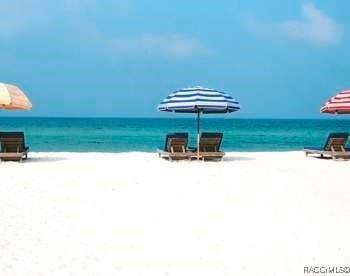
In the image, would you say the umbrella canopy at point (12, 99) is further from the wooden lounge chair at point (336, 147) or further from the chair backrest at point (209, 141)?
the wooden lounge chair at point (336, 147)

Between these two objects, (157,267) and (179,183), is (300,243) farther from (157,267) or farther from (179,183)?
(179,183)

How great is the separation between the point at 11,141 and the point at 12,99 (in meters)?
1.07

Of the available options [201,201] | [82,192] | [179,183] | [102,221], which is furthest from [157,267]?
[179,183]

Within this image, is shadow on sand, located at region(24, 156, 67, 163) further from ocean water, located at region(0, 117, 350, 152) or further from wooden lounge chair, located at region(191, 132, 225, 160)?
ocean water, located at region(0, 117, 350, 152)

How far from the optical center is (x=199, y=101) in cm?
1515

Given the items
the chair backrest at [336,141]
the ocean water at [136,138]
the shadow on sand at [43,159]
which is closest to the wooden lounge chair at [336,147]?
the chair backrest at [336,141]

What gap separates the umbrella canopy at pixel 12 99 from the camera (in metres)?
13.8

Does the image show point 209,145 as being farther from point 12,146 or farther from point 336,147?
point 12,146

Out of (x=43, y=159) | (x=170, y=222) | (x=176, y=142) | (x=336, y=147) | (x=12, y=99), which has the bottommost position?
(x=170, y=222)

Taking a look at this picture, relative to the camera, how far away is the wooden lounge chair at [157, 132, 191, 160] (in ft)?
49.9

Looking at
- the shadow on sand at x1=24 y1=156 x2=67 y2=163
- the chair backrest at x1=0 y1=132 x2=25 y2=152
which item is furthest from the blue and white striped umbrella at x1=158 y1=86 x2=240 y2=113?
the chair backrest at x1=0 y1=132 x2=25 y2=152

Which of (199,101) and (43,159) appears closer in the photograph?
(199,101)

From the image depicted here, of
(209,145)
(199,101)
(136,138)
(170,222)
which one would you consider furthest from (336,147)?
(136,138)

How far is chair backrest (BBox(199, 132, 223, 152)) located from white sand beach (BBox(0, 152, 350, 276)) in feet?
8.98
